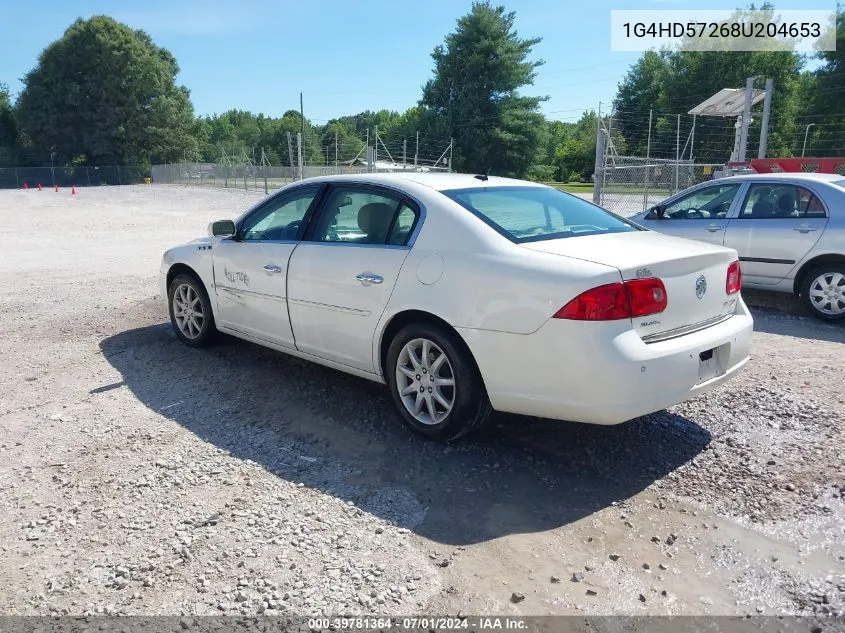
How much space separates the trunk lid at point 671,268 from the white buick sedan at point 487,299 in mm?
11

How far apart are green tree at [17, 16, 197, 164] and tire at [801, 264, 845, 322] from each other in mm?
64917

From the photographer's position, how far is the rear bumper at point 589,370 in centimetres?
335

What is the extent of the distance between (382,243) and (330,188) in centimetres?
81

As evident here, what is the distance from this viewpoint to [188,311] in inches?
235

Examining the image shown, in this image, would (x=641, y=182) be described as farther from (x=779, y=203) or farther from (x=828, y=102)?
(x=828, y=102)

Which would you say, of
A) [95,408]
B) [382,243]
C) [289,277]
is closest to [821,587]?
[382,243]

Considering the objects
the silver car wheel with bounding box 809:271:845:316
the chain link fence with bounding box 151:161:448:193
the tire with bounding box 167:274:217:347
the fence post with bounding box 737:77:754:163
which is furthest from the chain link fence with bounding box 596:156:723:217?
the tire with bounding box 167:274:217:347

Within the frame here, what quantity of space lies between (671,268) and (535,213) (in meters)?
1.02

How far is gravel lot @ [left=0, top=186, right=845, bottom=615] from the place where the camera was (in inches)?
108

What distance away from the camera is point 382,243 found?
4.30 metres

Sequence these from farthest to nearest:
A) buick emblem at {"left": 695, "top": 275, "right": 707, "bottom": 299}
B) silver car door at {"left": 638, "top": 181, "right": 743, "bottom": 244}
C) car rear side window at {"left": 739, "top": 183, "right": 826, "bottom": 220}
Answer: silver car door at {"left": 638, "top": 181, "right": 743, "bottom": 244}, car rear side window at {"left": 739, "top": 183, "right": 826, "bottom": 220}, buick emblem at {"left": 695, "top": 275, "right": 707, "bottom": 299}

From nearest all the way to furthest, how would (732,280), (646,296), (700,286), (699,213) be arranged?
(646,296)
(700,286)
(732,280)
(699,213)

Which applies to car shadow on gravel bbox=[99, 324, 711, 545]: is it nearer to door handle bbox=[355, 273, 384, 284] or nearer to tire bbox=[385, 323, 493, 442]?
tire bbox=[385, 323, 493, 442]

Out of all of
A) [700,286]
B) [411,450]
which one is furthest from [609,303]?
[411,450]
